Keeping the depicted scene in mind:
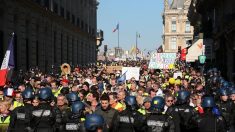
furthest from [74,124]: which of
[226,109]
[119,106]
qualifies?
[226,109]

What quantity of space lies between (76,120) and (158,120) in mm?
1203

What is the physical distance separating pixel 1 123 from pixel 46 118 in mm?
1269

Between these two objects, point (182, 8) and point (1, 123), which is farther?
point (182, 8)

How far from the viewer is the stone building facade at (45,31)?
3134 cm

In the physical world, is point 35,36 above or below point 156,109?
above

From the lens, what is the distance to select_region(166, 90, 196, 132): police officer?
34.3 ft

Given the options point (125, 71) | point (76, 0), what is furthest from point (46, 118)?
point (76, 0)

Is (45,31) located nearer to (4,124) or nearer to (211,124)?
(4,124)

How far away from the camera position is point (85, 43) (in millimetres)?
68188

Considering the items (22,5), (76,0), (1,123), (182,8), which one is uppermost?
(182,8)

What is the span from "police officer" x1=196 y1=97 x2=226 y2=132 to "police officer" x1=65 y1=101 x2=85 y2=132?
1.94 meters

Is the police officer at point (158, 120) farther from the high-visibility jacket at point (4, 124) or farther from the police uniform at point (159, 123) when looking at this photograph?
the high-visibility jacket at point (4, 124)

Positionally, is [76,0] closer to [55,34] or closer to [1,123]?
[55,34]

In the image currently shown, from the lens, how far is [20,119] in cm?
1012
